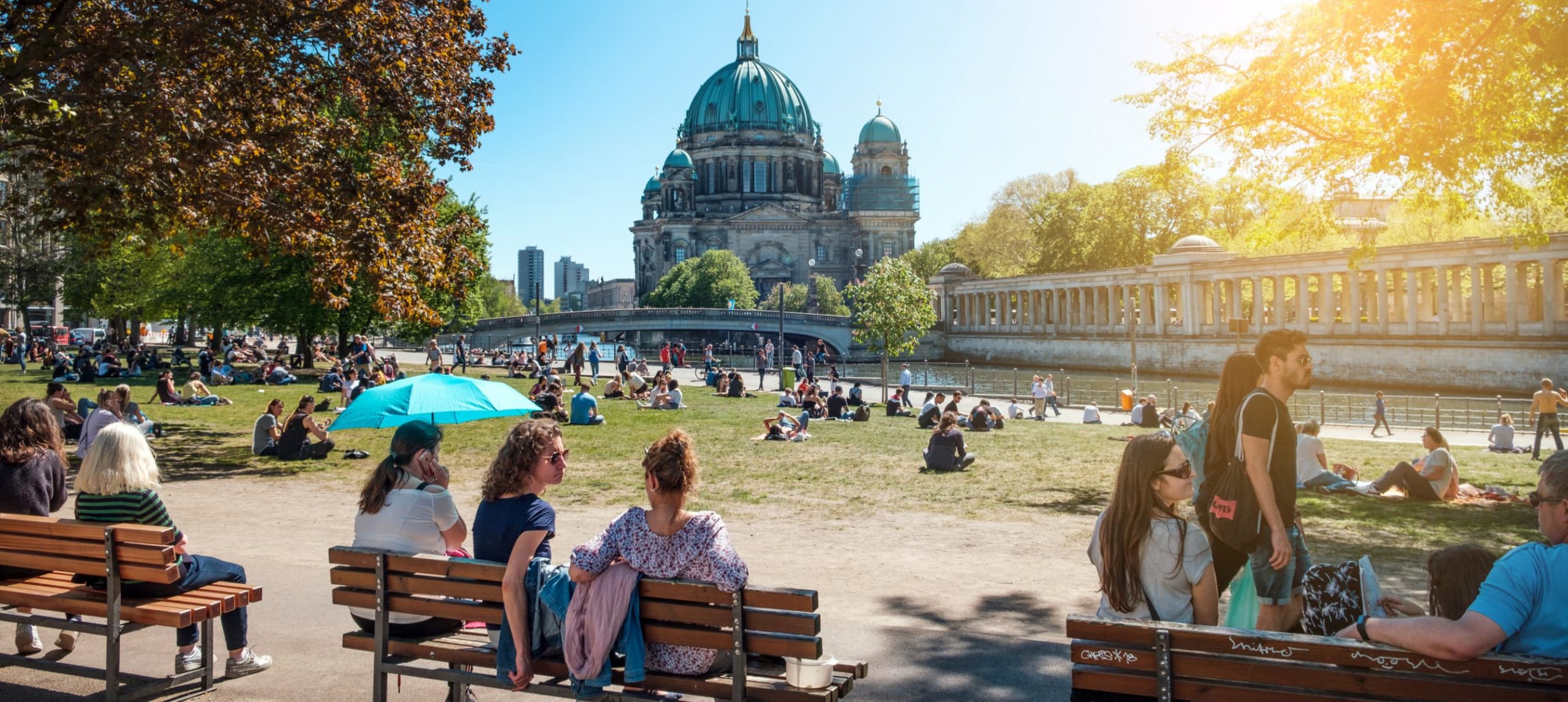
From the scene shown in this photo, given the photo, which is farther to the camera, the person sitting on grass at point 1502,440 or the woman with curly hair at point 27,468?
the person sitting on grass at point 1502,440

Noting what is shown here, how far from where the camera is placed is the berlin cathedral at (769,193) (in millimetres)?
128750

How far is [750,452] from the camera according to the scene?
17.6m

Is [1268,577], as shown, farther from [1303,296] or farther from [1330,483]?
[1303,296]

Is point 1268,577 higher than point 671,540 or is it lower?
lower

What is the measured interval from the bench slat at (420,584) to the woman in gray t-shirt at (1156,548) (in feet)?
8.43

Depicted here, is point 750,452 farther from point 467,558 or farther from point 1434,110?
point 467,558

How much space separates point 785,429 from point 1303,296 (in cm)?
4233

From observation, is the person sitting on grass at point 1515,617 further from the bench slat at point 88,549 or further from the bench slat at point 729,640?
the bench slat at point 88,549

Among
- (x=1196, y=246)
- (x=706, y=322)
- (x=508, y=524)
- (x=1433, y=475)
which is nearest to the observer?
(x=508, y=524)

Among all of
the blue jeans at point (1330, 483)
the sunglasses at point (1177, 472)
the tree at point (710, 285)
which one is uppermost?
the tree at point (710, 285)

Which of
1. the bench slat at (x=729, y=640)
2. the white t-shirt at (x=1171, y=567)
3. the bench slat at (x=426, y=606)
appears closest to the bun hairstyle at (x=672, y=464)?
the bench slat at (x=729, y=640)

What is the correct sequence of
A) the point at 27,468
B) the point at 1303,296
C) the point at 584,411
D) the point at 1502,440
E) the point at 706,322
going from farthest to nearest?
the point at 706,322 < the point at 1303,296 < the point at 584,411 < the point at 1502,440 < the point at 27,468

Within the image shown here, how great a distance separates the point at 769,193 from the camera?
443 ft

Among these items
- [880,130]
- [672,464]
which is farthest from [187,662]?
[880,130]
